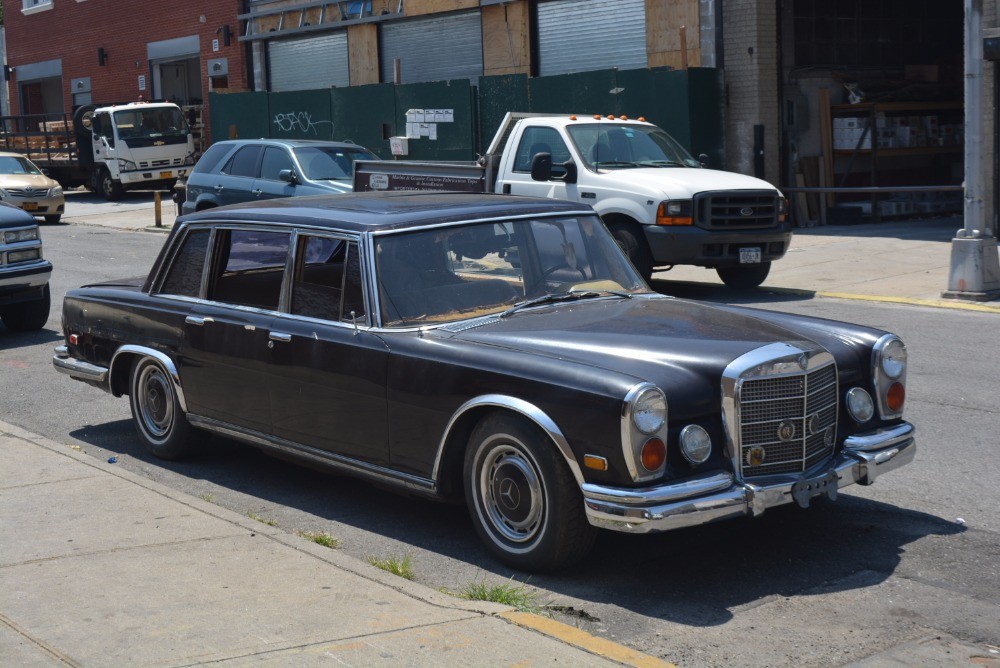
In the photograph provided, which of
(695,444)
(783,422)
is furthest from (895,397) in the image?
(695,444)

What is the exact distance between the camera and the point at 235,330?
6.85 metres

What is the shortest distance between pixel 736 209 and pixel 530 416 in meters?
9.25

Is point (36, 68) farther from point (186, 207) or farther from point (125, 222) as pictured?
point (186, 207)

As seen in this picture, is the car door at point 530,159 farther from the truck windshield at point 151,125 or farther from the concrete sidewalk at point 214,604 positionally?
the truck windshield at point 151,125

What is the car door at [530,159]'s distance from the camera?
14.6 metres

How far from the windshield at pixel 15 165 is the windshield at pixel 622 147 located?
15.9m

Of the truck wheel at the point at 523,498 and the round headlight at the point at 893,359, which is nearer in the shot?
the truck wheel at the point at 523,498

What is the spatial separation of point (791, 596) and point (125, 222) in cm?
2362

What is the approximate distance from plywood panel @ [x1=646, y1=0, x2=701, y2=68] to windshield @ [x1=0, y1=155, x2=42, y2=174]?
525 inches

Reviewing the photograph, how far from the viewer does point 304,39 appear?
1225 inches

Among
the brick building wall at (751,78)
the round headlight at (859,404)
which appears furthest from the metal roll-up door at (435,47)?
the round headlight at (859,404)

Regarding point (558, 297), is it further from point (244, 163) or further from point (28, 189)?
point (28, 189)

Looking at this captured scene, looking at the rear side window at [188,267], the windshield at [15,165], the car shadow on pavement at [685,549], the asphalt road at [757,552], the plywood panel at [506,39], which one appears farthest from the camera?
the windshield at [15,165]

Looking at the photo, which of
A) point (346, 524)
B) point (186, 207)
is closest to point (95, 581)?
point (346, 524)
